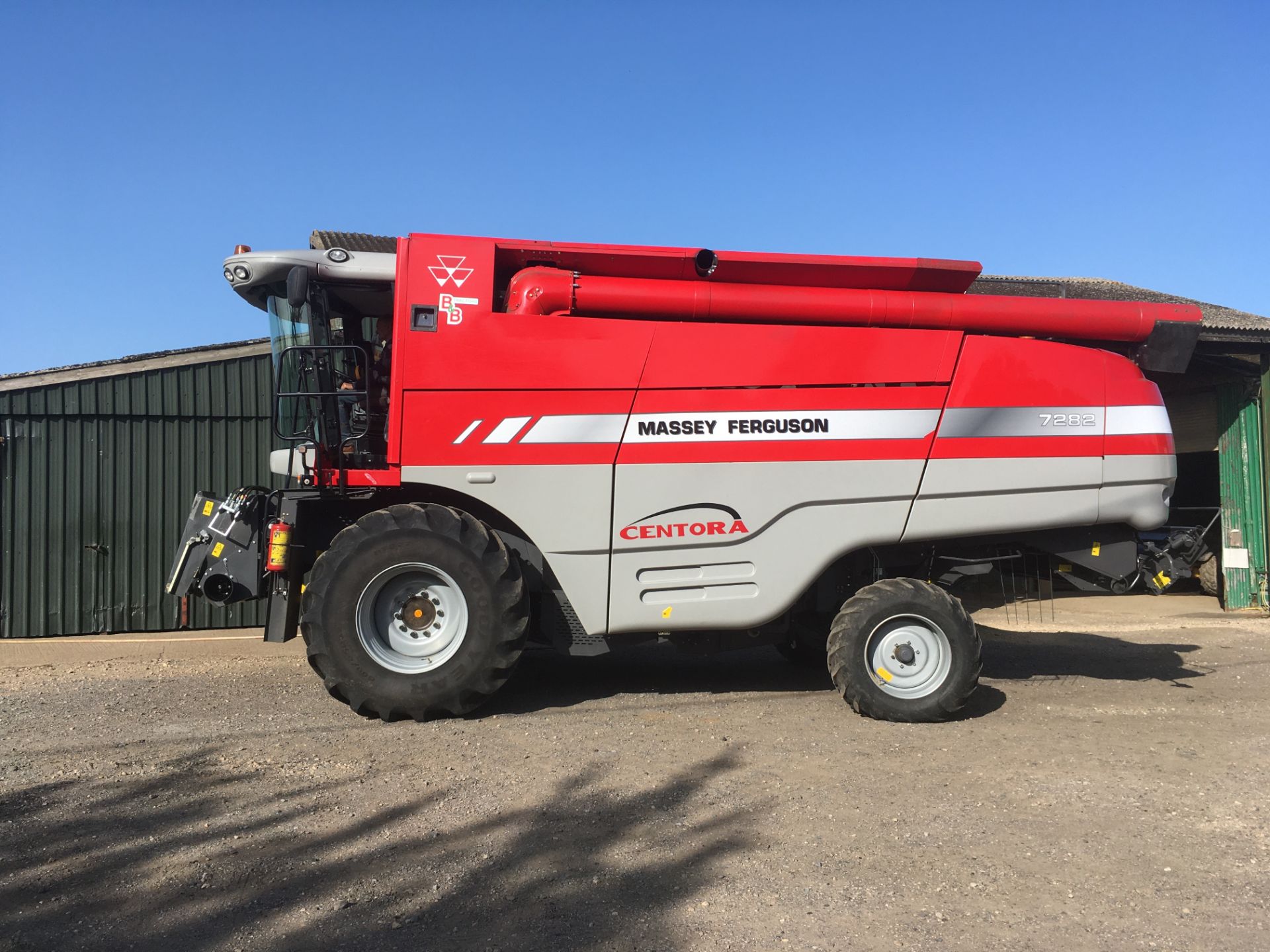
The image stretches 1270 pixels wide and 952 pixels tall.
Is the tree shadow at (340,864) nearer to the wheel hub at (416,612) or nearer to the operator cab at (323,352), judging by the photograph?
the wheel hub at (416,612)

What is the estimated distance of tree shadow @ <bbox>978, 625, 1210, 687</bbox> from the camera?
7.82 metres

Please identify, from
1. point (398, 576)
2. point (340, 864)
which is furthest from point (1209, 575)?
point (340, 864)

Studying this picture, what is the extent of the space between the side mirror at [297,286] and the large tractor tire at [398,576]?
1.52 metres

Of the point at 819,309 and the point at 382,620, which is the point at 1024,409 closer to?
the point at 819,309

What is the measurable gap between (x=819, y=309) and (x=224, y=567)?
4661 mm

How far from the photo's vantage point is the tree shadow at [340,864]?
122 inches

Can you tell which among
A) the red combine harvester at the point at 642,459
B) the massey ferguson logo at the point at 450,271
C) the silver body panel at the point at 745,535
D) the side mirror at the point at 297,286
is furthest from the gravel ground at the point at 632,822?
the massey ferguson logo at the point at 450,271

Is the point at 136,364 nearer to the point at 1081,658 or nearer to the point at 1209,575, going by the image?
the point at 1081,658

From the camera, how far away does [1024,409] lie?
625cm

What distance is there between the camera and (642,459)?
593cm

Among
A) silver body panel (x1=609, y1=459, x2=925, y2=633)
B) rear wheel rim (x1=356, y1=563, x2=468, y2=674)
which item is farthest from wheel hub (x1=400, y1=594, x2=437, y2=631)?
silver body panel (x1=609, y1=459, x2=925, y2=633)

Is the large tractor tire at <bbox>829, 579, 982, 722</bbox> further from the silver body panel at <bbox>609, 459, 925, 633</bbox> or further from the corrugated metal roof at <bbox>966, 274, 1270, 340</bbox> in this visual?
the corrugated metal roof at <bbox>966, 274, 1270, 340</bbox>

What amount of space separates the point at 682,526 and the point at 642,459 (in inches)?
21.2

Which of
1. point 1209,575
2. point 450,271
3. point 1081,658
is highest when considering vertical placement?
point 450,271
